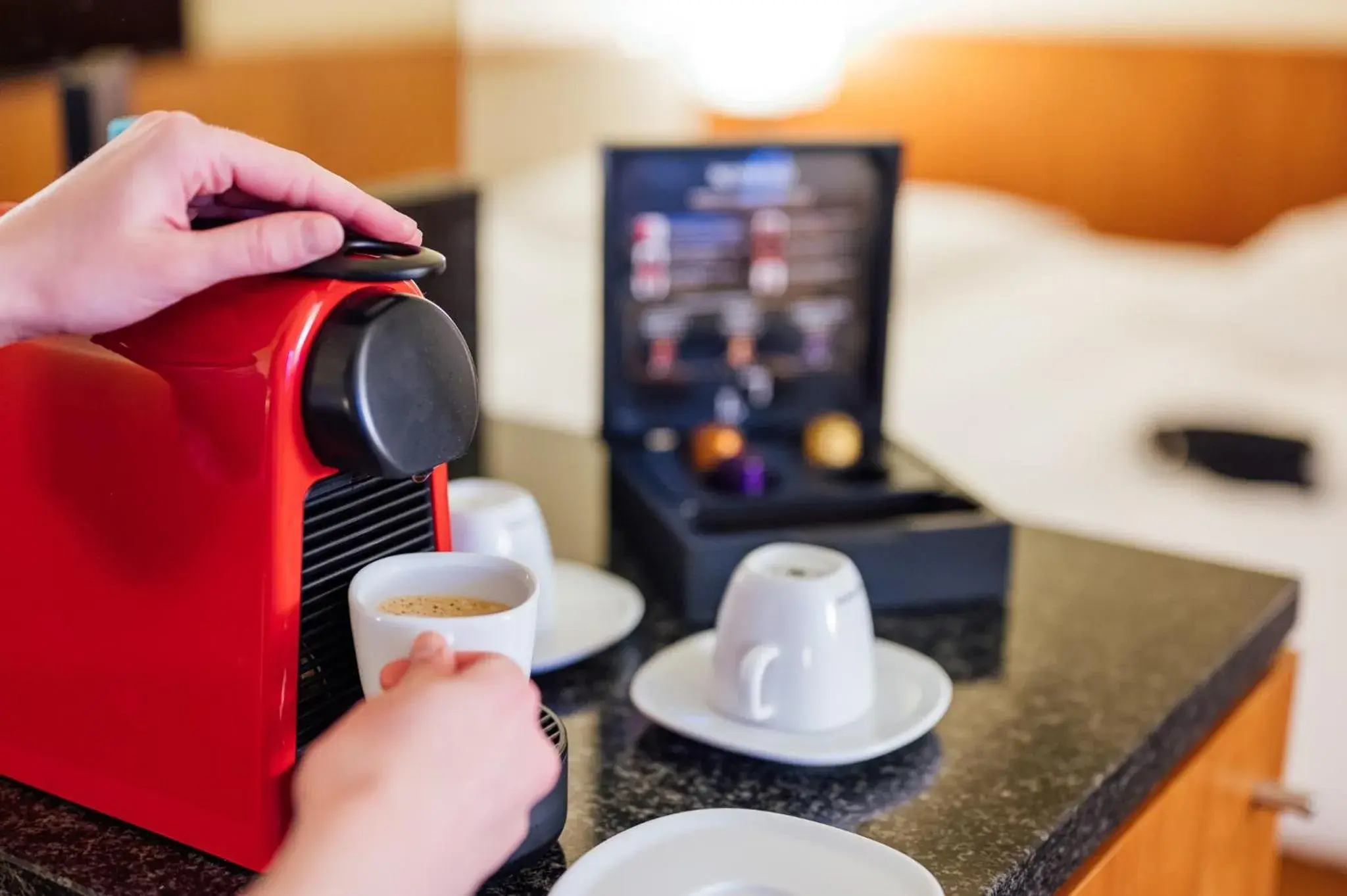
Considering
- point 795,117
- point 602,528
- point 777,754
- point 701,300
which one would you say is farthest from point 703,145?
point 795,117

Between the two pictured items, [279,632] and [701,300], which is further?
[701,300]

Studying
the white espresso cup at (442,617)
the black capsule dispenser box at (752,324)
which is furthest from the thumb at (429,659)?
the black capsule dispenser box at (752,324)

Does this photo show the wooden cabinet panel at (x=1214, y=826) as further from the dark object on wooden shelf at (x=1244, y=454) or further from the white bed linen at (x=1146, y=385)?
the dark object on wooden shelf at (x=1244, y=454)

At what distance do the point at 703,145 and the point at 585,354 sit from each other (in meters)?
1.17

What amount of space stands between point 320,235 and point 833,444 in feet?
2.43

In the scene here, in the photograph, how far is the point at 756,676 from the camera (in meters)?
0.81

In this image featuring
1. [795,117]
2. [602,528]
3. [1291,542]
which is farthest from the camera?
[795,117]

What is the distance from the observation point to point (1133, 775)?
0.87 metres

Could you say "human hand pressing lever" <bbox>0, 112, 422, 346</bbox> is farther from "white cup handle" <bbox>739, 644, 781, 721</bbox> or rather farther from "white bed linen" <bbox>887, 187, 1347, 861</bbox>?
"white bed linen" <bbox>887, 187, 1347, 861</bbox>

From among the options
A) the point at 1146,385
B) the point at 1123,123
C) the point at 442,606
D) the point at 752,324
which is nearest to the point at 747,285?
the point at 752,324

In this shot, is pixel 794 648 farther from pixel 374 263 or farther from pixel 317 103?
pixel 317 103

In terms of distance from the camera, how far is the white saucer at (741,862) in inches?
26.6

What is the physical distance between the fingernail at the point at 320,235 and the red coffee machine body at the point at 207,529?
0.02 m

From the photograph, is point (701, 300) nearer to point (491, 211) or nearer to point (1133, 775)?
point (1133, 775)
